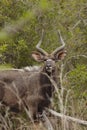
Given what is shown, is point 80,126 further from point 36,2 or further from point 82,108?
point 36,2

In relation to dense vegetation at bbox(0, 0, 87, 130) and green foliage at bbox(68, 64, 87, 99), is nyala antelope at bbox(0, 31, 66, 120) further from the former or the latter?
dense vegetation at bbox(0, 0, 87, 130)

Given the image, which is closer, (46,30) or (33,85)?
(33,85)

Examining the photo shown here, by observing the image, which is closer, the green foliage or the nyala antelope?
the nyala antelope

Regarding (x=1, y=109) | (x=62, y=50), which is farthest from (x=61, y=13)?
(x=1, y=109)

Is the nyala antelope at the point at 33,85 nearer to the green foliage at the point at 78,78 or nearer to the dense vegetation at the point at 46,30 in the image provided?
the green foliage at the point at 78,78

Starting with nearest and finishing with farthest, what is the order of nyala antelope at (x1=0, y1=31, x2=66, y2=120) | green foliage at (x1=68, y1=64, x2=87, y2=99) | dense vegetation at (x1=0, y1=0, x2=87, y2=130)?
1. nyala antelope at (x1=0, y1=31, x2=66, y2=120)
2. green foliage at (x1=68, y1=64, x2=87, y2=99)
3. dense vegetation at (x1=0, y1=0, x2=87, y2=130)

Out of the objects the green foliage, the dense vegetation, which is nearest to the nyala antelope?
the green foliage

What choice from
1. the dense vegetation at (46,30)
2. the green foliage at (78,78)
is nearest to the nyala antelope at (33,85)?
the green foliage at (78,78)

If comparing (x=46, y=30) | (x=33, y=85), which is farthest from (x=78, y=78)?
(x=46, y=30)

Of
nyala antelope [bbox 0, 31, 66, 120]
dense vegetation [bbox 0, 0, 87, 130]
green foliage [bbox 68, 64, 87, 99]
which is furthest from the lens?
dense vegetation [bbox 0, 0, 87, 130]

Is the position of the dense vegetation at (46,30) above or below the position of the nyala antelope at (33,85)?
above

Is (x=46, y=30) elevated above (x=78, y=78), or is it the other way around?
(x=46, y=30)

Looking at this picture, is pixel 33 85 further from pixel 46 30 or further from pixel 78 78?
pixel 46 30

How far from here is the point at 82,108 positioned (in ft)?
20.2
